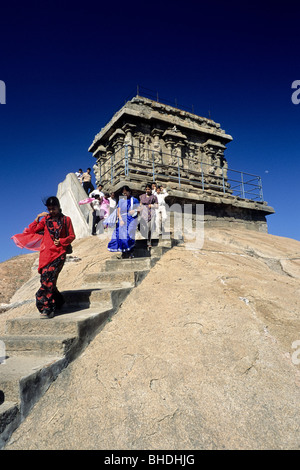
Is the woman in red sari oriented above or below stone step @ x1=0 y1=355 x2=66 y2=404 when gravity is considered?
above

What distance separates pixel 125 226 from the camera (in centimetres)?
526

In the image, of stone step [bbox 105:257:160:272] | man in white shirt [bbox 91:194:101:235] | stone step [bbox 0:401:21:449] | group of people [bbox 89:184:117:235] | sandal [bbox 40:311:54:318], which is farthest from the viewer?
man in white shirt [bbox 91:194:101:235]

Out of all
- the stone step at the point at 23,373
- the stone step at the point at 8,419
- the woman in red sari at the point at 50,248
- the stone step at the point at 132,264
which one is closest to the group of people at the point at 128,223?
the stone step at the point at 132,264

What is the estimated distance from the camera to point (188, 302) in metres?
3.69

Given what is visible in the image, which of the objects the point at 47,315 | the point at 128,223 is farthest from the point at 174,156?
the point at 47,315

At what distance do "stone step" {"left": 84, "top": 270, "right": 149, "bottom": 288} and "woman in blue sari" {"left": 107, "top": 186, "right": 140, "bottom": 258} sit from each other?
0.90 m

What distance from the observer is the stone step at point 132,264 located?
15.6 ft

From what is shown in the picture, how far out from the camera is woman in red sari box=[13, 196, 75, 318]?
10.8ft

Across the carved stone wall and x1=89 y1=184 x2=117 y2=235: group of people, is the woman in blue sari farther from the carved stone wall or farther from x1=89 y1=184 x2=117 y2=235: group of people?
the carved stone wall

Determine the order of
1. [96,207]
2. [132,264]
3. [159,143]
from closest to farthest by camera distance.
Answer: [132,264] → [96,207] → [159,143]

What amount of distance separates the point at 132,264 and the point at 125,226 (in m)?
0.81

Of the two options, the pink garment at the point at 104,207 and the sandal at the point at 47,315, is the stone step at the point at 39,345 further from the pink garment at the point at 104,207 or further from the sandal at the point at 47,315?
the pink garment at the point at 104,207

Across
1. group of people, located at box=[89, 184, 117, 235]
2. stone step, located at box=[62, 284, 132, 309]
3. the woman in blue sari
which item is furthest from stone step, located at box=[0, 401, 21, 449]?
group of people, located at box=[89, 184, 117, 235]

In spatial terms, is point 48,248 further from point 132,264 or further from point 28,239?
point 132,264
